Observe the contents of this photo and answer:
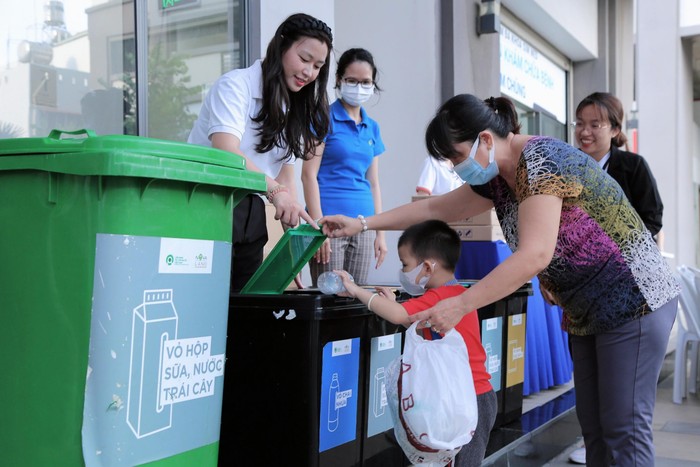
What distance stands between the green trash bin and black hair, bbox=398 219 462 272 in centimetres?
96

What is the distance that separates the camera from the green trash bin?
205 centimetres

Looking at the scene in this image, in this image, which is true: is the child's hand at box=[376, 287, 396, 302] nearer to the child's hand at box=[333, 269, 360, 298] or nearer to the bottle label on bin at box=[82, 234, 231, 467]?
the child's hand at box=[333, 269, 360, 298]

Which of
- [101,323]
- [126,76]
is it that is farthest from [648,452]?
[126,76]

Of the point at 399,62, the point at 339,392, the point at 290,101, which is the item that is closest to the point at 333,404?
the point at 339,392

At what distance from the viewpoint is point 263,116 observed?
309 centimetres

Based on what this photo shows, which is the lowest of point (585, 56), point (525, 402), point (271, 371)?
point (525, 402)

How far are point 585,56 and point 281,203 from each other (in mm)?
12161

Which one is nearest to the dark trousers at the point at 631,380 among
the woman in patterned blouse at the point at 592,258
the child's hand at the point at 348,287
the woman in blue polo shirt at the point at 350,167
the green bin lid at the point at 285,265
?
the woman in patterned blouse at the point at 592,258

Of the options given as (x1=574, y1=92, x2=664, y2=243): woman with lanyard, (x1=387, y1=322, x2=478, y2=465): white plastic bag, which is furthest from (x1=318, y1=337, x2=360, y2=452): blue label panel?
(x1=574, y1=92, x2=664, y2=243): woman with lanyard

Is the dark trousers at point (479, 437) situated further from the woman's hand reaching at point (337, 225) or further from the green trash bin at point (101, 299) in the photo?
the green trash bin at point (101, 299)

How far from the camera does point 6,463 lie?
7.11ft

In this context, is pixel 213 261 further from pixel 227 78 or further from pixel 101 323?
pixel 227 78

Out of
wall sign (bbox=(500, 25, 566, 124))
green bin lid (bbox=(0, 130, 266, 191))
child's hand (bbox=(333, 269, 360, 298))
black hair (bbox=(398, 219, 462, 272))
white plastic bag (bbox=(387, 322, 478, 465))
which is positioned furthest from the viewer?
wall sign (bbox=(500, 25, 566, 124))

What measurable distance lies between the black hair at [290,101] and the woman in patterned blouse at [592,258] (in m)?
0.71
